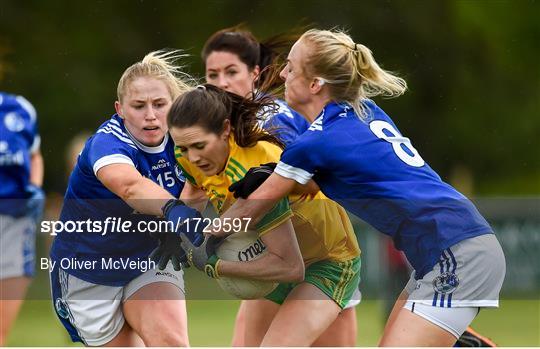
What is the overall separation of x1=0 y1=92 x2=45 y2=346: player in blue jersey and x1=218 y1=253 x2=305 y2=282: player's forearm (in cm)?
239

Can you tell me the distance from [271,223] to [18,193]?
281cm

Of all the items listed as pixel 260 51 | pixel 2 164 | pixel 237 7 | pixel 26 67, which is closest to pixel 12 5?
pixel 26 67

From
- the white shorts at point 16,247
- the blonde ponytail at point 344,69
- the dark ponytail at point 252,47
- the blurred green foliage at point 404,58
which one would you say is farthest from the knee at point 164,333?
the blurred green foliage at point 404,58

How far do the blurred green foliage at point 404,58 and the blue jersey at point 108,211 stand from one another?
5777 millimetres

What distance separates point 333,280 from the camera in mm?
4641

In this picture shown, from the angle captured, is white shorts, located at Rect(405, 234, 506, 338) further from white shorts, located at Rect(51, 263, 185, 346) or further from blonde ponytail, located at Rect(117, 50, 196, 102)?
blonde ponytail, located at Rect(117, 50, 196, 102)

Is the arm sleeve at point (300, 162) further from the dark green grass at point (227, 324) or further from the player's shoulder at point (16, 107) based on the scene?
the dark green grass at point (227, 324)

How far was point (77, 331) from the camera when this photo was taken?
201 inches

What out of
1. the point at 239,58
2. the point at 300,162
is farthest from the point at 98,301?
the point at 239,58

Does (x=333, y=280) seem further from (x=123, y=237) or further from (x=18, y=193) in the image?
(x=18, y=193)

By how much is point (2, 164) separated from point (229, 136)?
8.84 feet

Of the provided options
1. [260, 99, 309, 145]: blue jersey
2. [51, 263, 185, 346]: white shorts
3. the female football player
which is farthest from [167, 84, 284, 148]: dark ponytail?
[51, 263, 185, 346]: white shorts

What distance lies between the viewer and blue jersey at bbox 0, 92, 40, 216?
22.2ft

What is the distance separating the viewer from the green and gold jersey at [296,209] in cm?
444
